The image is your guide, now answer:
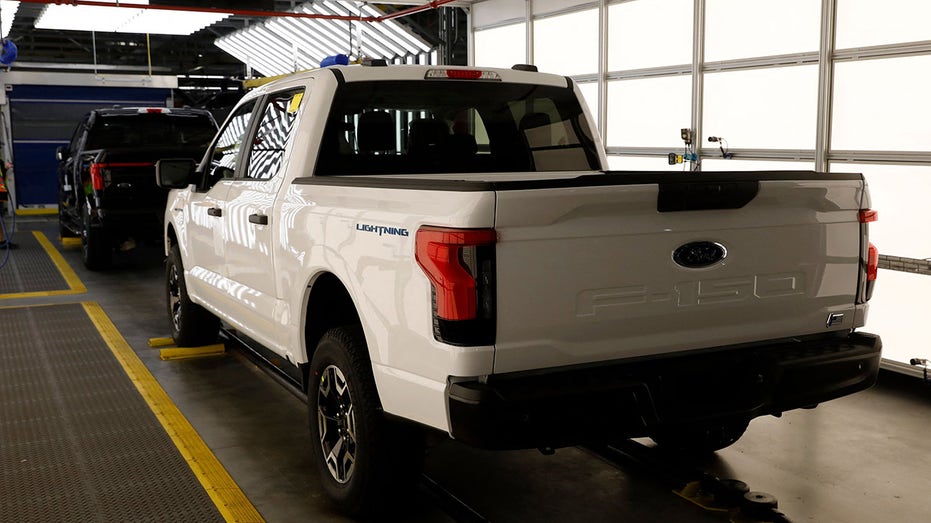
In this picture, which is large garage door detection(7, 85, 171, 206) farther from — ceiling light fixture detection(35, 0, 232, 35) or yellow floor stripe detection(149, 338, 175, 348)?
yellow floor stripe detection(149, 338, 175, 348)

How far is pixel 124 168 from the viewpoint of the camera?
10.2m

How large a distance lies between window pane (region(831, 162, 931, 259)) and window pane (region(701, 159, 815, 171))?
2.35ft

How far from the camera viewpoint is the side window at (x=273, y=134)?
14.5 feet

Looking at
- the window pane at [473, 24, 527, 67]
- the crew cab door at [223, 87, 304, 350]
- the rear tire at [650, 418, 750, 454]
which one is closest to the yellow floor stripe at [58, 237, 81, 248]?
the window pane at [473, 24, 527, 67]

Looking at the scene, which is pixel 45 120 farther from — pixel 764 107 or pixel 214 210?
pixel 764 107

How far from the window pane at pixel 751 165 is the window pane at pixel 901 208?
717 millimetres

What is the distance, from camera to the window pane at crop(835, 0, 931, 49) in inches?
238

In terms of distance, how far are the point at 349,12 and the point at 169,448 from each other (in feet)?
46.4

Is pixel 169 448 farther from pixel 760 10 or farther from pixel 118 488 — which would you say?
pixel 760 10

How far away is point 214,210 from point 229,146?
491 mm

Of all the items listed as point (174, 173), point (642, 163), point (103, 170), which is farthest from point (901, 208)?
point (103, 170)

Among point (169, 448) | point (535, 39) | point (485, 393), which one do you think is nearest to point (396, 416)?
point (485, 393)

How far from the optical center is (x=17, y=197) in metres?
18.5

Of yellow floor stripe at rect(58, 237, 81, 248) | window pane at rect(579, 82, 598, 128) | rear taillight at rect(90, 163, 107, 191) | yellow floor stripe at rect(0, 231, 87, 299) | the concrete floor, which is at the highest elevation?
window pane at rect(579, 82, 598, 128)
